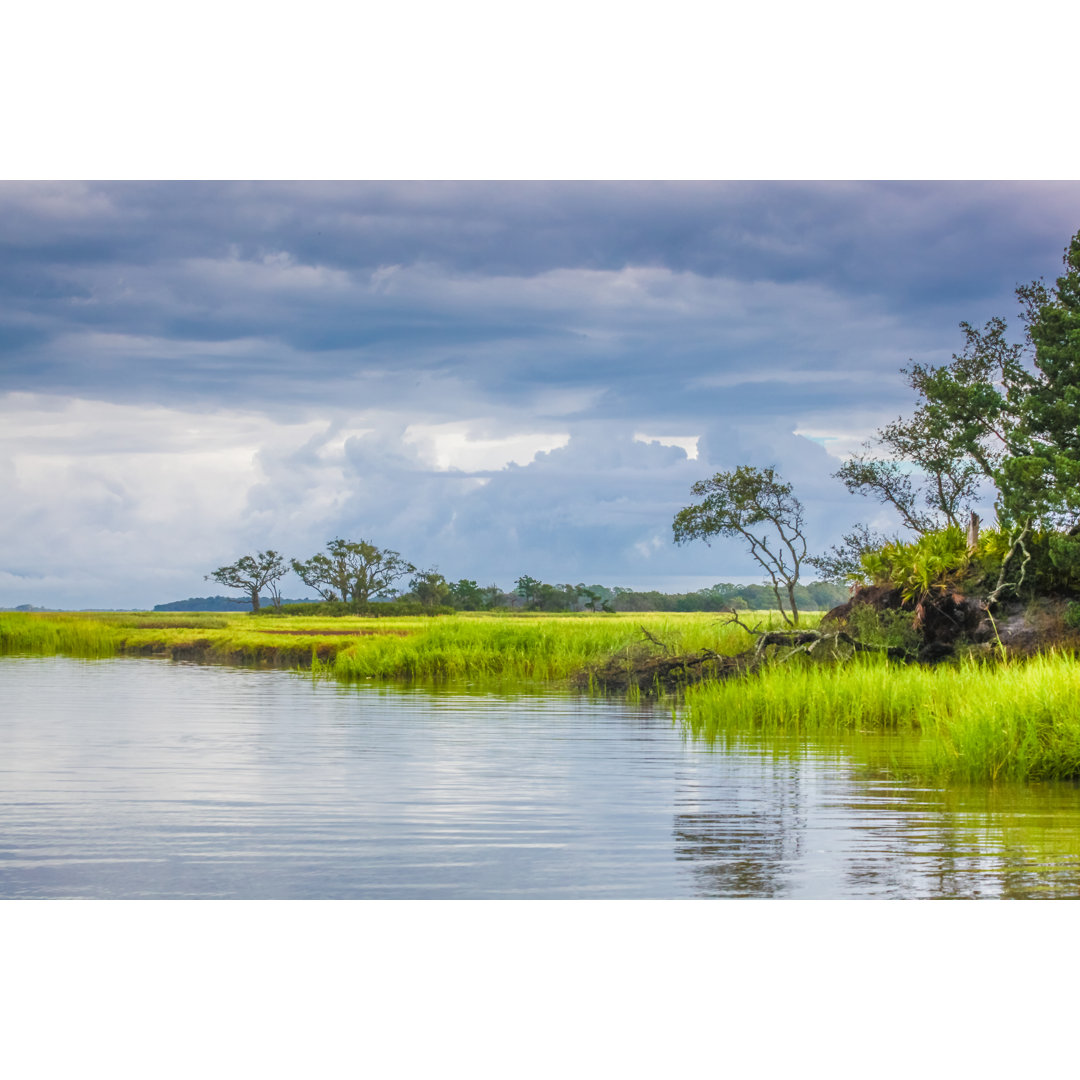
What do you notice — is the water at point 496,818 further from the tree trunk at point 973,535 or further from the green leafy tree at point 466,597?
the green leafy tree at point 466,597

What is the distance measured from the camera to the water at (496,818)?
242 inches

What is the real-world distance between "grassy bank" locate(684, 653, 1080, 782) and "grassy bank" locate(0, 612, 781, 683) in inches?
189

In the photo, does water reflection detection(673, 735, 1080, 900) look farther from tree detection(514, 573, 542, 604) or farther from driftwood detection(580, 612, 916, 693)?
tree detection(514, 573, 542, 604)

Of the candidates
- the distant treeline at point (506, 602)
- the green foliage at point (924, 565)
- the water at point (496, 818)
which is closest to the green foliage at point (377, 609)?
the distant treeline at point (506, 602)

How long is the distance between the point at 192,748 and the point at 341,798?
3.73 metres

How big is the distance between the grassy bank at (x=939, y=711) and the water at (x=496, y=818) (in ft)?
1.21

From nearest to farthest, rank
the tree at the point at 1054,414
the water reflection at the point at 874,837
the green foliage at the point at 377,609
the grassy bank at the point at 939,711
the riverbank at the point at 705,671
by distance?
the water reflection at the point at 874,837, the grassy bank at the point at 939,711, the riverbank at the point at 705,671, the tree at the point at 1054,414, the green foliage at the point at 377,609

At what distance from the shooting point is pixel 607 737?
11977 mm

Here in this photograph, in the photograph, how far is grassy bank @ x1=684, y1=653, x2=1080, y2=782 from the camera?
8.58m

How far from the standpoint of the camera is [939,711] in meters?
10.4

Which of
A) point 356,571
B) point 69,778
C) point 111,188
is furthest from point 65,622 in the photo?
point 69,778

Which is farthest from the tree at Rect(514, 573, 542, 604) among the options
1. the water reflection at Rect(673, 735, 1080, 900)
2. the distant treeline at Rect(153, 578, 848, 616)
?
the water reflection at Rect(673, 735, 1080, 900)

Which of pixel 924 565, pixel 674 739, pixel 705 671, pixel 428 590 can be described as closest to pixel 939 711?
pixel 674 739

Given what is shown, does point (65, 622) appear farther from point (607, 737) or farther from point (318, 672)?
point (607, 737)
